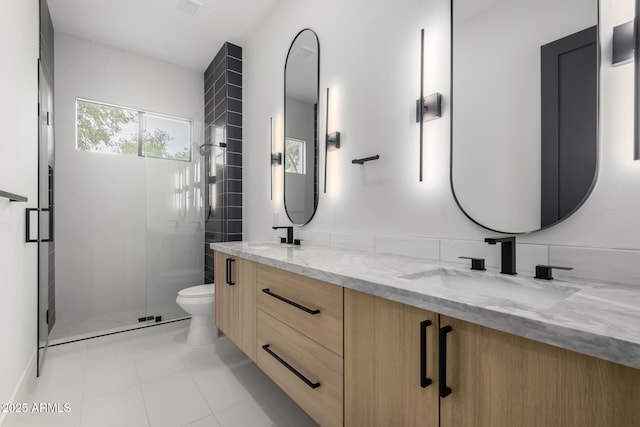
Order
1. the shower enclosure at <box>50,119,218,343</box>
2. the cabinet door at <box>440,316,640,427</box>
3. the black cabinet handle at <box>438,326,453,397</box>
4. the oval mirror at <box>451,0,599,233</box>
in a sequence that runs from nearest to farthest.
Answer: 1. the cabinet door at <box>440,316,640,427</box>
2. the black cabinet handle at <box>438,326,453,397</box>
3. the oval mirror at <box>451,0,599,233</box>
4. the shower enclosure at <box>50,119,218,343</box>

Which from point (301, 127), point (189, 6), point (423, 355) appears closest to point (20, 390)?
point (423, 355)

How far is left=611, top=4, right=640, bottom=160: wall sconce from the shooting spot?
876mm

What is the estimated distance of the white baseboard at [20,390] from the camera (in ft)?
4.80

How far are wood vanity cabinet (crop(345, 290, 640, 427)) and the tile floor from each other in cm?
86

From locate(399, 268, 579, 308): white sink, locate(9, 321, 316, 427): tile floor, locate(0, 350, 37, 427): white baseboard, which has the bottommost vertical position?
locate(9, 321, 316, 427): tile floor

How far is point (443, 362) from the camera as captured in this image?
73 centimetres

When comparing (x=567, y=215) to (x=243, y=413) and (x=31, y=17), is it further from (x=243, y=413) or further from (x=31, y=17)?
(x=31, y=17)

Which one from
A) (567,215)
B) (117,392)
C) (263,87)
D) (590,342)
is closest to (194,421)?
(117,392)

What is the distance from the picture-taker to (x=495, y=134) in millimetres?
1198

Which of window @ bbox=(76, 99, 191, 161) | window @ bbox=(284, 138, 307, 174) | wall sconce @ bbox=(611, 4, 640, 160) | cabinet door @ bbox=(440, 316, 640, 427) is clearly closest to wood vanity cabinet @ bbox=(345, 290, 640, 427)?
cabinet door @ bbox=(440, 316, 640, 427)

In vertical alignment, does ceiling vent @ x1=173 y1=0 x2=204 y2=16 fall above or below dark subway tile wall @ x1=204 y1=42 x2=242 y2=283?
above

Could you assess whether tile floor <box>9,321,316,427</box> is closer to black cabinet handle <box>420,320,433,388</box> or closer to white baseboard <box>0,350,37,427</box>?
white baseboard <box>0,350,37,427</box>

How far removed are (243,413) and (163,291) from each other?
1890mm

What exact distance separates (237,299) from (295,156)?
1.15 m
